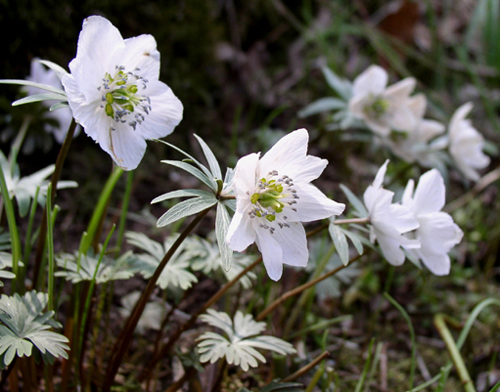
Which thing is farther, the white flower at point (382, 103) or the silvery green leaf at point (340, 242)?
the white flower at point (382, 103)

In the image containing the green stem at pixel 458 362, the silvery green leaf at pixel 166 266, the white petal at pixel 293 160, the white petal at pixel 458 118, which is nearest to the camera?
the white petal at pixel 293 160

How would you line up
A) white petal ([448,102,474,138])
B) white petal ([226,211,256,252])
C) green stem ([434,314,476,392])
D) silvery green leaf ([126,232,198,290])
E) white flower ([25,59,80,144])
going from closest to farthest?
white petal ([226,211,256,252]) → silvery green leaf ([126,232,198,290]) → green stem ([434,314,476,392]) → white flower ([25,59,80,144]) → white petal ([448,102,474,138])

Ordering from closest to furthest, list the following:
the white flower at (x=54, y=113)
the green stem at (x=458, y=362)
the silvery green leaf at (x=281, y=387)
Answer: the silvery green leaf at (x=281, y=387)
the green stem at (x=458, y=362)
the white flower at (x=54, y=113)

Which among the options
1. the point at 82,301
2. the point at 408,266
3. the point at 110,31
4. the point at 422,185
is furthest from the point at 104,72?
the point at 408,266

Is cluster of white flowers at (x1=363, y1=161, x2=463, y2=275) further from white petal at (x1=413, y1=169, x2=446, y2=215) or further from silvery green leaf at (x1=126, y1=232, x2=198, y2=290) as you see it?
silvery green leaf at (x1=126, y1=232, x2=198, y2=290)

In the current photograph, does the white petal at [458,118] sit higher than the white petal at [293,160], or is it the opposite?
the white petal at [293,160]

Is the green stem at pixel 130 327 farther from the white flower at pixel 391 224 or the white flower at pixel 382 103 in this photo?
the white flower at pixel 382 103

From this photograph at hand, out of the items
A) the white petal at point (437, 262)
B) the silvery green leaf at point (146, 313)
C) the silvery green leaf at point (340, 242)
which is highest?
the silvery green leaf at point (340, 242)

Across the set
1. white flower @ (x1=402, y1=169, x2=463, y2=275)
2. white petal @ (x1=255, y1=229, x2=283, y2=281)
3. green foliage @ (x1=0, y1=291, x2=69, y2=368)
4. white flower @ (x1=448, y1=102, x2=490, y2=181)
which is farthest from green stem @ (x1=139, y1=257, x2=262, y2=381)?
white flower @ (x1=448, y1=102, x2=490, y2=181)

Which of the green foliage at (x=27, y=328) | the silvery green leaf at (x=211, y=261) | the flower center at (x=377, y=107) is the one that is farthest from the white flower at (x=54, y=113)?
the flower center at (x=377, y=107)
